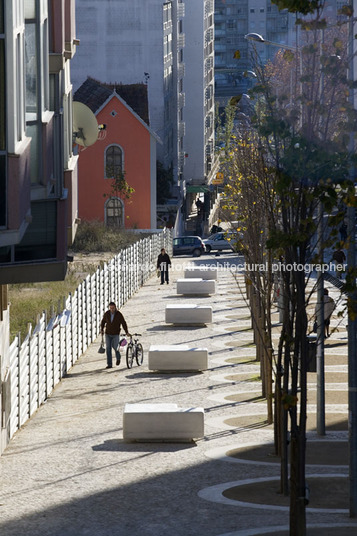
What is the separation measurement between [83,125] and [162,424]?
27.7ft

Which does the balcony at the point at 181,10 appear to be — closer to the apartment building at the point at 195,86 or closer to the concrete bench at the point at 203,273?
the apartment building at the point at 195,86

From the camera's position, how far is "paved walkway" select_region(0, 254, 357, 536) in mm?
13867

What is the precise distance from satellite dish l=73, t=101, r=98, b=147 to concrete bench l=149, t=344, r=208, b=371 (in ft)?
15.6

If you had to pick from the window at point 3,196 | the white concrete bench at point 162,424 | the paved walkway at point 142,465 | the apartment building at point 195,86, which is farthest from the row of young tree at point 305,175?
the apartment building at point 195,86

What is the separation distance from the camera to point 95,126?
24.6m

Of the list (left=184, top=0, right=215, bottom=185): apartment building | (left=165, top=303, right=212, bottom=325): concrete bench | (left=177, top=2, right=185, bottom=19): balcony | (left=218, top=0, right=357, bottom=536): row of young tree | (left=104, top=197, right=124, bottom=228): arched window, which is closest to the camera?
(left=218, top=0, right=357, bottom=536): row of young tree

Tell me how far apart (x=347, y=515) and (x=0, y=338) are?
6.49 metres

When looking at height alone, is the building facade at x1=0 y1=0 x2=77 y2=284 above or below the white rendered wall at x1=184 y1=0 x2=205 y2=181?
below

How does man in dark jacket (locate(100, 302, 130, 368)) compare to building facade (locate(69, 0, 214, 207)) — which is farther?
building facade (locate(69, 0, 214, 207))

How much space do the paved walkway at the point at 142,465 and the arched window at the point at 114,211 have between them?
138 feet

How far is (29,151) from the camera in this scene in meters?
13.0

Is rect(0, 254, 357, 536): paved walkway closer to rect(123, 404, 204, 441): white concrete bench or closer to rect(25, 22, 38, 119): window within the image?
rect(123, 404, 204, 441): white concrete bench

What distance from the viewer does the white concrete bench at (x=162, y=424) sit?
18.5 meters

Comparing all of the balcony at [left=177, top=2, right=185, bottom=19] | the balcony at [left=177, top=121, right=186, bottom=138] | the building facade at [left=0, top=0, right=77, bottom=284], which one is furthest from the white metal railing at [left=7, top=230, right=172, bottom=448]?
the balcony at [left=177, top=2, right=185, bottom=19]
